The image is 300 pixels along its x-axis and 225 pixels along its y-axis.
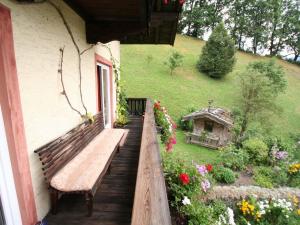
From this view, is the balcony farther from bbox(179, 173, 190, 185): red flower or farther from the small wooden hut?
the small wooden hut

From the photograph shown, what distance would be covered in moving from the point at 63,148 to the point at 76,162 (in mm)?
235

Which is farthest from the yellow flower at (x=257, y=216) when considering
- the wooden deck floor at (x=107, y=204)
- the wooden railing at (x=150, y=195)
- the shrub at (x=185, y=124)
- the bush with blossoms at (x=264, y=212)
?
the shrub at (x=185, y=124)

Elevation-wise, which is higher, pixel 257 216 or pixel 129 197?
pixel 129 197

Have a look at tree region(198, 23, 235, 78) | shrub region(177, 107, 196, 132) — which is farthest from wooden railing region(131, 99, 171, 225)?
tree region(198, 23, 235, 78)

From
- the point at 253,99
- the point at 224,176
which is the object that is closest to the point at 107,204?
the point at 224,176

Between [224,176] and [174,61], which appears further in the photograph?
[174,61]

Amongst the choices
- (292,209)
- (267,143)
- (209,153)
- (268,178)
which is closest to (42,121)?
(292,209)

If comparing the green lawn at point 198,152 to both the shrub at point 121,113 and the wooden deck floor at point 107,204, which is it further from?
the wooden deck floor at point 107,204

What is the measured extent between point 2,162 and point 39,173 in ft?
1.54

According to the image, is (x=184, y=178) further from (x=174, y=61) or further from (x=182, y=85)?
(x=174, y=61)

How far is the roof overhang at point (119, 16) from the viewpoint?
2.25 m

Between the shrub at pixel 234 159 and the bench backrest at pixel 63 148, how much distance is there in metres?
8.10

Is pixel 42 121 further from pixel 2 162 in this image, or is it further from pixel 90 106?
pixel 90 106

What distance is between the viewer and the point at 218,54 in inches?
870
